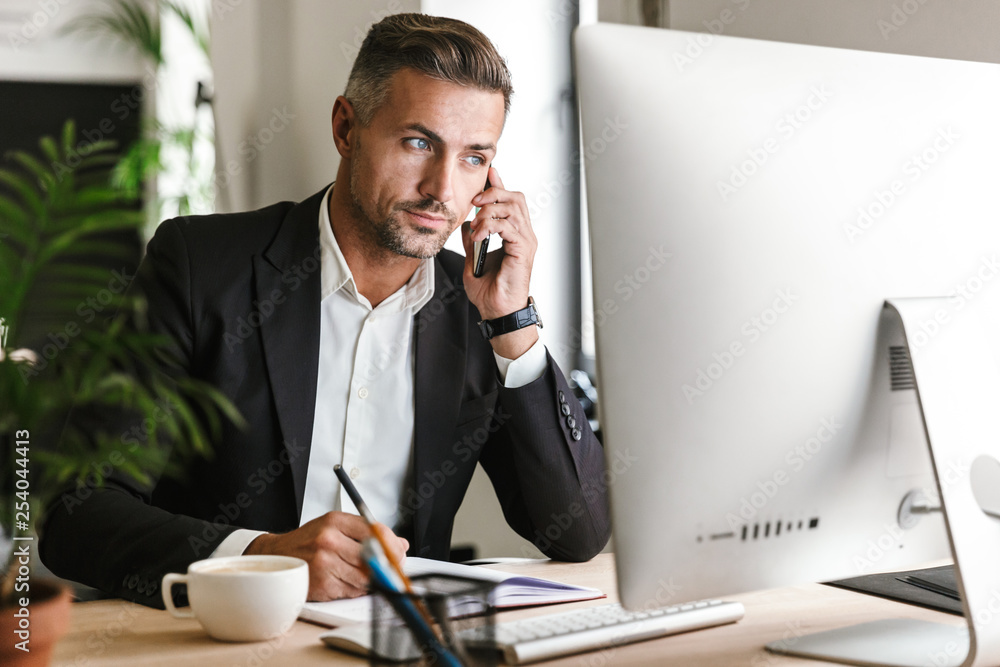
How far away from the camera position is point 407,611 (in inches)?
22.9

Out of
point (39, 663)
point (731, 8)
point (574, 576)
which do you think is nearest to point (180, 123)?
point (731, 8)

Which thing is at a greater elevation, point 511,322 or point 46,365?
point 511,322

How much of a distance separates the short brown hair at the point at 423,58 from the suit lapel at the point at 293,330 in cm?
27

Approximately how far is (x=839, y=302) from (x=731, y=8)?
148 centimetres

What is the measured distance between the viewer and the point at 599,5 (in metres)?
2.44

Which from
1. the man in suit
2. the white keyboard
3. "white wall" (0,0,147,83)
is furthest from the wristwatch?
"white wall" (0,0,147,83)

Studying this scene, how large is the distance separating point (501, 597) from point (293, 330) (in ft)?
2.00

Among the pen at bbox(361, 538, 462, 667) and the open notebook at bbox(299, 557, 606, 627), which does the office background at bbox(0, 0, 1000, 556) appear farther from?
the pen at bbox(361, 538, 462, 667)

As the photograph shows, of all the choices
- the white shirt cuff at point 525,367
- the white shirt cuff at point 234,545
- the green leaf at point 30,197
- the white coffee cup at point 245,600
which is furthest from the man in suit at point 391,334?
the green leaf at point 30,197

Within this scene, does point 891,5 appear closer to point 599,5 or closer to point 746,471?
point 599,5

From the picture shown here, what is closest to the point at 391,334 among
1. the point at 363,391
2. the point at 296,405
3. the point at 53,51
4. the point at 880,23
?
the point at 363,391

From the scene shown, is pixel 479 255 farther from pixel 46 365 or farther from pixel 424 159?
pixel 46 365

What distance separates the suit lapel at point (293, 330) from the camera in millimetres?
1322

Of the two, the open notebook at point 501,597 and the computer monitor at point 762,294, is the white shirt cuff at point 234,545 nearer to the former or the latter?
the open notebook at point 501,597
